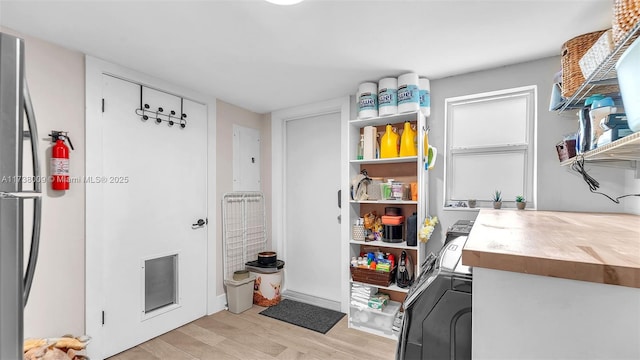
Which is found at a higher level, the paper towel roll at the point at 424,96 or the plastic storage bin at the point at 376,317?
the paper towel roll at the point at 424,96

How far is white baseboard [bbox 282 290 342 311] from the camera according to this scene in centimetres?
312

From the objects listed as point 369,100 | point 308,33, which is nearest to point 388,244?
point 369,100

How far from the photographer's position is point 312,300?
10.8 ft

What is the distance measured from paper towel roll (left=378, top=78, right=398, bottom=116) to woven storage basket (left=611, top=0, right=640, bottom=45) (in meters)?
1.48

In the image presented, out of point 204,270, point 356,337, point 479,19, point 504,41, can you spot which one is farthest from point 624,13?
point 204,270

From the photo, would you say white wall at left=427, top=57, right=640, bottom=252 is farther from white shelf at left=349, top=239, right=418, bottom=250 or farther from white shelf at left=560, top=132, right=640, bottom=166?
white shelf at left=560, top=132, right=640, bottom=166

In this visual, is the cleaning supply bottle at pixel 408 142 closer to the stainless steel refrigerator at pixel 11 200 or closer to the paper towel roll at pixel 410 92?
the paper towel roll at pixel 410 92

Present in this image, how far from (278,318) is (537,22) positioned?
3086 mm

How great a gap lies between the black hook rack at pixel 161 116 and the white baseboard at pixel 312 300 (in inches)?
88.3

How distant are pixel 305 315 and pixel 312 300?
1.19 ft

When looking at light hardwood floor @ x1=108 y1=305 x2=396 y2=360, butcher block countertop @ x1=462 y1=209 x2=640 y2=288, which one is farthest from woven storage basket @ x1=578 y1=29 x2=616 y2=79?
light hardwood floor @ x1=108 y1=305 x2=396 y2=360

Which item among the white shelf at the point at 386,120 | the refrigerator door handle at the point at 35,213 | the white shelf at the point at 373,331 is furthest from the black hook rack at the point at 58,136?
the white shelf at the point at 373,331

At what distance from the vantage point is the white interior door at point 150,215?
222cm

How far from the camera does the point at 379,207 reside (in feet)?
9.46
